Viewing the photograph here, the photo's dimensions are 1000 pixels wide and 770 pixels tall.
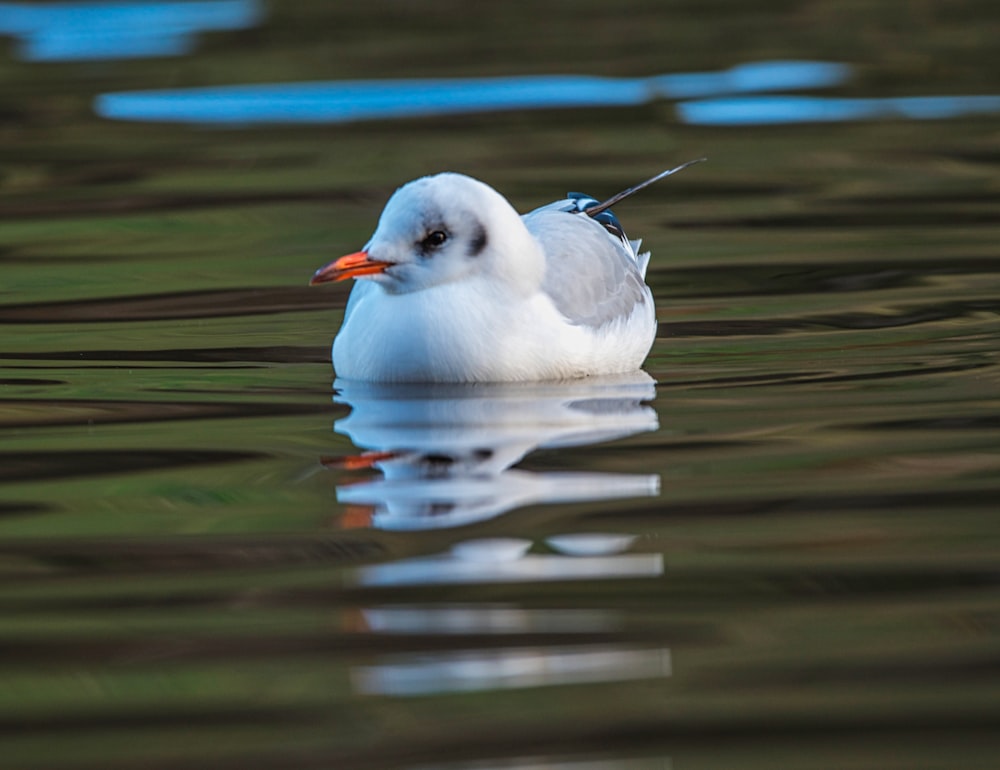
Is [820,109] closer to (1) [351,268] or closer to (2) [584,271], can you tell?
(2) [584,271]

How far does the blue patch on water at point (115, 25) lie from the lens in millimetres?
19016

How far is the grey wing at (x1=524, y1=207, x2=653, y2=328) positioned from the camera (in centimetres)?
705

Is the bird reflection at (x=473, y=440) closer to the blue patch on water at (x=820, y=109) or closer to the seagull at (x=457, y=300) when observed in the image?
the seagull at (x=457, y=300)

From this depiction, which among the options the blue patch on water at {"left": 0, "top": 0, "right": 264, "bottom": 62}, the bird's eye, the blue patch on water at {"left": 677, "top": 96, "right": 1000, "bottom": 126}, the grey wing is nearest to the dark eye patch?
the bird's eye

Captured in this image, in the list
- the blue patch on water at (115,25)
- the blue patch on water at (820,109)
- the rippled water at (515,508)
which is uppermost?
the blue patch on water at (115,25)

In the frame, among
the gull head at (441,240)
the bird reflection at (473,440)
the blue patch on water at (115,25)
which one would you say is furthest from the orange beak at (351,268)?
the blue patch on water at (115,25)

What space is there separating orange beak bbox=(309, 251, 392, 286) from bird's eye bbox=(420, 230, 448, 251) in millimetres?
140

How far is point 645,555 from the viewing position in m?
4.68

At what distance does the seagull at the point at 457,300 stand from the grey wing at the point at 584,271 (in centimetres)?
2

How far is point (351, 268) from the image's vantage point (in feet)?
21.6

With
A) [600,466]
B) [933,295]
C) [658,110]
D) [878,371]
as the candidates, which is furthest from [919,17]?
[600,466]

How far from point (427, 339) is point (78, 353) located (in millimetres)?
1873

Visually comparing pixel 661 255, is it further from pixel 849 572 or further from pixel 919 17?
pixel 919 17

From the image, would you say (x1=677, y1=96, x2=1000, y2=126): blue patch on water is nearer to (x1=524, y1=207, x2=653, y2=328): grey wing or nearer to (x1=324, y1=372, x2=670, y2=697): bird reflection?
(x1=524, y1=207, x2=653, y2=328): grey wing
